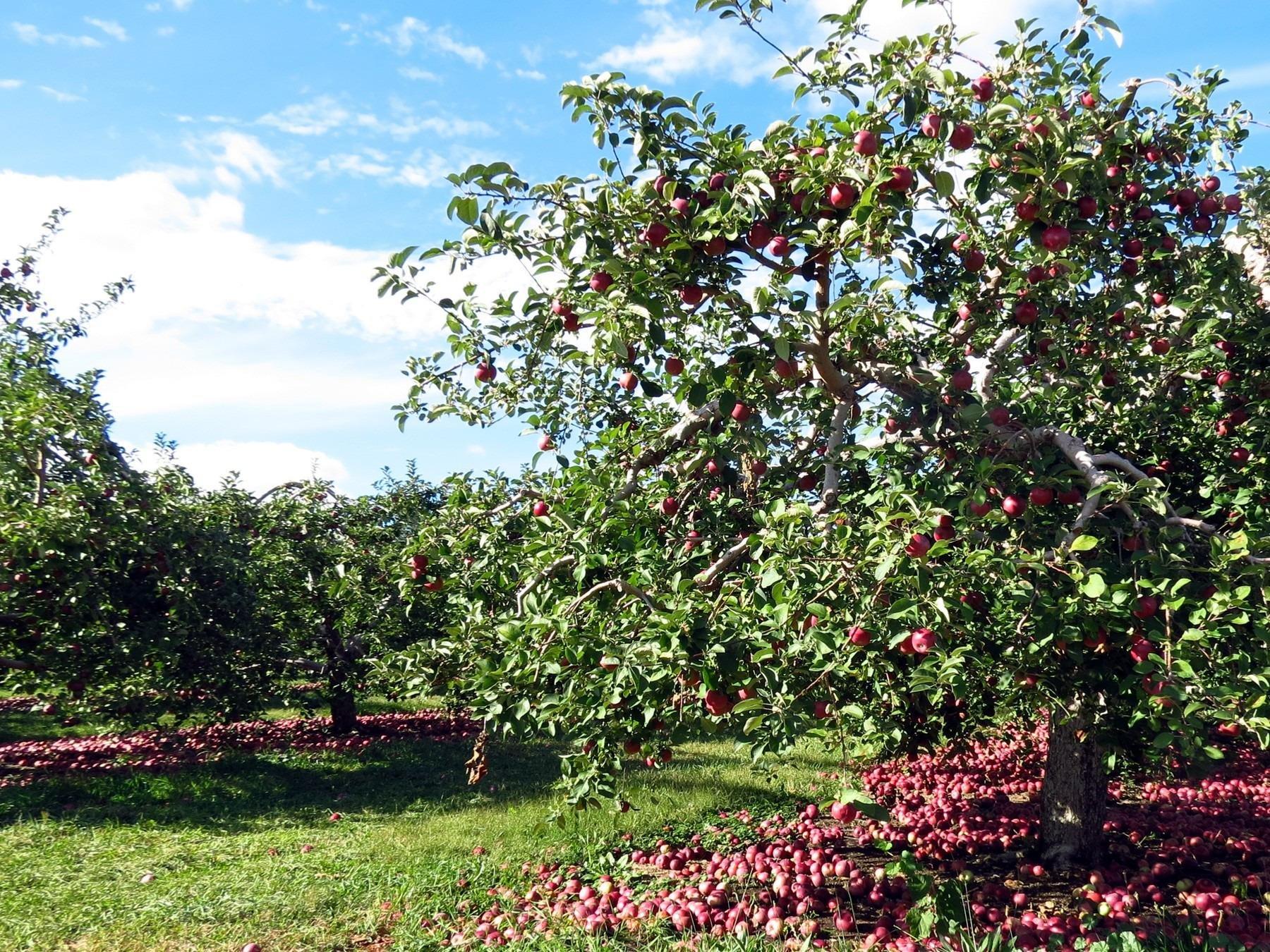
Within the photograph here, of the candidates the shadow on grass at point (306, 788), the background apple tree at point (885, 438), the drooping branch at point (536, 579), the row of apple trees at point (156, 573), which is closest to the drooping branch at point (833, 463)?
the background apple tree at point (885, 438)

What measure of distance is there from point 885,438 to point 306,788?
7920 mm

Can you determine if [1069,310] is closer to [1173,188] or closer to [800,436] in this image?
[1173,188]

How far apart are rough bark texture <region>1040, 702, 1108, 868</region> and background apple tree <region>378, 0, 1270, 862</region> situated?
1090mm

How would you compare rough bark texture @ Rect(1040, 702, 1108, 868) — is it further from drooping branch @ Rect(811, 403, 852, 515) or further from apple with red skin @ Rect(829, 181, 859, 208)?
apple with red skin @ Rect(829, 181, 859, 208)

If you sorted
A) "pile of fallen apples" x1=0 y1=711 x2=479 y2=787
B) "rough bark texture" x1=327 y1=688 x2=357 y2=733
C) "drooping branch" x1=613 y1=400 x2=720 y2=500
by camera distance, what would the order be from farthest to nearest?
"rough bark texture" x1=327 y1=688 x2=357 y2=733, "pile of fallen apples" x1=0 y1=711 x2=479 y2=787, "drooping branch" x1=613 y1=400 x2=720 y2=500

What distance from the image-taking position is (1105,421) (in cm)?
566

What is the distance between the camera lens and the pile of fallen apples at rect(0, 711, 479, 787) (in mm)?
9805

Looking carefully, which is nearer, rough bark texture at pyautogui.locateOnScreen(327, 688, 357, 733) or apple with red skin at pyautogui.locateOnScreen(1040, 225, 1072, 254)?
apple with red skin at pyautogui.locateOnScreen(1040, 225, 1072, 254)

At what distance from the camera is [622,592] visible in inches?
167

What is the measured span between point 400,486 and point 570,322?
898 cm

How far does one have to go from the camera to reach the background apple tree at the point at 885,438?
3541 mm

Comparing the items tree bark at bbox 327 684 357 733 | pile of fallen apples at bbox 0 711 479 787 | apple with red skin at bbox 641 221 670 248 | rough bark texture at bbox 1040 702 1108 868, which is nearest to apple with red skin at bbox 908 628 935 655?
apple with red skin at bbox 641 221 670 248

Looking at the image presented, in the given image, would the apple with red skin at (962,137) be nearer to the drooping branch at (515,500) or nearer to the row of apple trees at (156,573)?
the drooping branch at (515,500)

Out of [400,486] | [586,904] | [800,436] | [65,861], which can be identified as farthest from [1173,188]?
[400,486]
